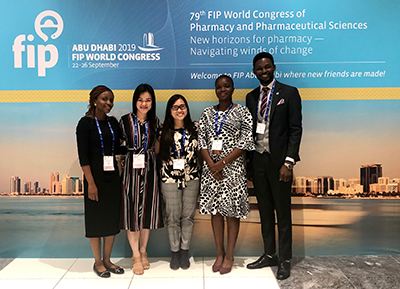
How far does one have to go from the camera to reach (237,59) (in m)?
3.52

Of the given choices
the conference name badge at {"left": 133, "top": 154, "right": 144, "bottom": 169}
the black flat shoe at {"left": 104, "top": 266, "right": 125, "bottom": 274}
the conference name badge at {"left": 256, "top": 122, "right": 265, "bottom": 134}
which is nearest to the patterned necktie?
the conference name badge at {"left": 256, "top": 122, "right": 265, "bottom": 134}

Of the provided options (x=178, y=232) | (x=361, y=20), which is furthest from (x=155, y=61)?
(x=361, y=20)

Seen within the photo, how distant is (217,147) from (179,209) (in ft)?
2.39

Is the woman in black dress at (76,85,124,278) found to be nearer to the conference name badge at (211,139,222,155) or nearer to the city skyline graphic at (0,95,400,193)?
the city skyline graphic at (0,95,400,193)

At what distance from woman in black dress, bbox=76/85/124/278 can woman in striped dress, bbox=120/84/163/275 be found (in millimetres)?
94

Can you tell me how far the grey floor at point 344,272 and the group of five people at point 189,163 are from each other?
227 millimetres

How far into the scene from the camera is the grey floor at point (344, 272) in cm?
293

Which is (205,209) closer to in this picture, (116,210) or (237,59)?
(116,210)

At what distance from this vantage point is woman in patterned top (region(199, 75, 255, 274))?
3.04 metres

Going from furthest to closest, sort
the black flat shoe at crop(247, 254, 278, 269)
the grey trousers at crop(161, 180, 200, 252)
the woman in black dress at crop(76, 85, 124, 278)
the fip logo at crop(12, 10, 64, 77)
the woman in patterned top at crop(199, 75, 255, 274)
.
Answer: the fip logo at crop(12, 10, 64, 77), the black flat shoe at crop(247, 254, 278, 269), the grey trousers at crop(161, 180, 200, 252), the woman in patterned top at crop(199, 75, 255, 274), the woman in black dress at crop(76, 85, 124, 278)

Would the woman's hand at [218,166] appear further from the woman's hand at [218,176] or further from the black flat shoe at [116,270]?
the black flat shoe at [116,270]

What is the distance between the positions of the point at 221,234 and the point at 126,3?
8.62ft

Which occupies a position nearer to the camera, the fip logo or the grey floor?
the grey floor

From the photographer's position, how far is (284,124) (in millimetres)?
3041
